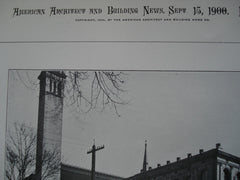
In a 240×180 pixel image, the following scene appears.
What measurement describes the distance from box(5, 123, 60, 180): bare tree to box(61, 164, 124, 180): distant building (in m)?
0.06

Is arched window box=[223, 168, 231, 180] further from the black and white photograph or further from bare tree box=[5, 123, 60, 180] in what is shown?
bare tree box=[5, 123, 60, 180]

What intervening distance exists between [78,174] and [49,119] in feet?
1.37

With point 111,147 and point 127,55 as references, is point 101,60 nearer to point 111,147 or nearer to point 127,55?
point 127,55

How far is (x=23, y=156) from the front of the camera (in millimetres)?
2809

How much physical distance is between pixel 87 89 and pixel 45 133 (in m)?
0.42

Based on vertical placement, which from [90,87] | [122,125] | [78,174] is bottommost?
[78,174]

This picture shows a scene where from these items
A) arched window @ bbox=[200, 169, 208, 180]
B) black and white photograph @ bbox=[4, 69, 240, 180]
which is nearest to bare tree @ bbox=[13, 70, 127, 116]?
black and white photograph @ bbox=[4, 69, 240, 180]

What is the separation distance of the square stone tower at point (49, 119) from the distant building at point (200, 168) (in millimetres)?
556

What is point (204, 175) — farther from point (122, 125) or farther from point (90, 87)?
point (90, 87)

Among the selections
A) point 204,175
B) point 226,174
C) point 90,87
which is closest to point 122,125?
point 90,87

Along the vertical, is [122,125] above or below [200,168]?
above

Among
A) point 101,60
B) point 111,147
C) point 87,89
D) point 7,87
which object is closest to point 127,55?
point 101,60

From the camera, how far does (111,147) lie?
278cm

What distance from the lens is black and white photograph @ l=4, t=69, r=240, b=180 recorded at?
273 centimetres
